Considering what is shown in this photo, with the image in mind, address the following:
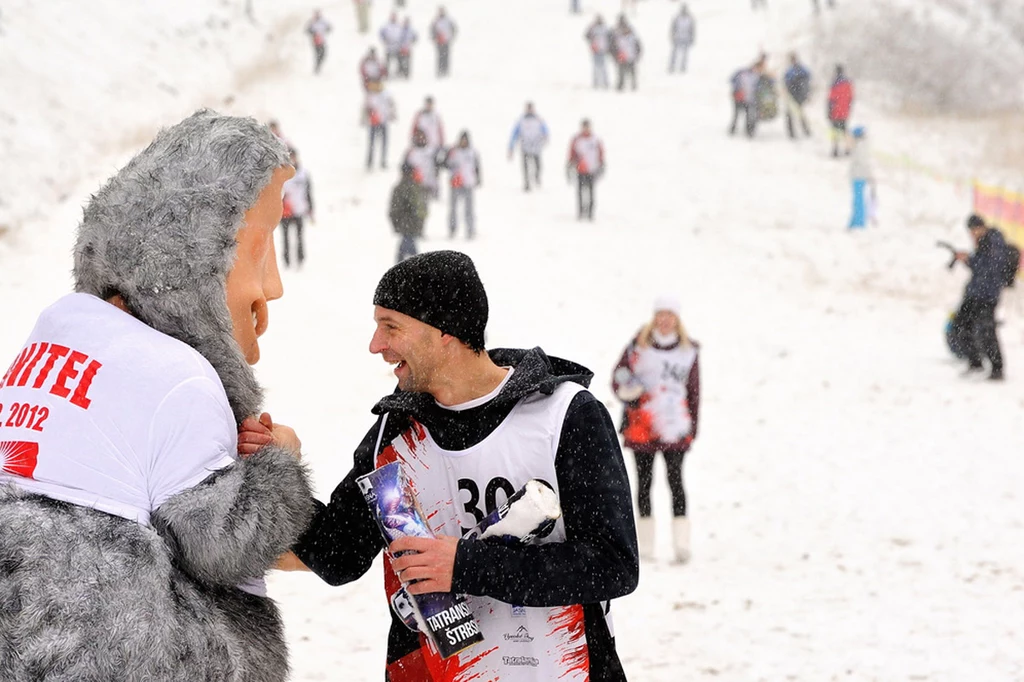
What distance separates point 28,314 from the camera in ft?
46.8

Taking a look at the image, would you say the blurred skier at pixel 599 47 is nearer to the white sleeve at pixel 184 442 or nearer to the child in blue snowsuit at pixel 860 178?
the child in blue snowsuit at pixel 860 178

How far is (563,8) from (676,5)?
356cm

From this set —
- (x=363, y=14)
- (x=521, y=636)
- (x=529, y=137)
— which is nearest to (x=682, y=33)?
(x=363, y=14)

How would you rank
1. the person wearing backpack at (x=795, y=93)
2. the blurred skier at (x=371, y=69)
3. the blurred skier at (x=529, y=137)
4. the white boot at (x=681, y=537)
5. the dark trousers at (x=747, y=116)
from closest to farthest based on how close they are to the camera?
the white boot at (x=681, y=537), the blurred skier at (x=529, y=137), the blurred skier at (x=371, y=69), the dark trousers at (x=747, y=116), the person wearing backpack at (x=795, y=93)

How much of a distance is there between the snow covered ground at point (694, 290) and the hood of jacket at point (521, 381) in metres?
2.87

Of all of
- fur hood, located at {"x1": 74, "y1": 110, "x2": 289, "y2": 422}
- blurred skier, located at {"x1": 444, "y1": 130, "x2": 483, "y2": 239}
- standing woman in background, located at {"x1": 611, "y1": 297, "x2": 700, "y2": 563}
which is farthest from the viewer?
blurred skier, located at {"x1": 444, "y1": 130, "x2": 483, "y2": 239}

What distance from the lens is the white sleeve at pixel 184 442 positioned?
2.20 metres

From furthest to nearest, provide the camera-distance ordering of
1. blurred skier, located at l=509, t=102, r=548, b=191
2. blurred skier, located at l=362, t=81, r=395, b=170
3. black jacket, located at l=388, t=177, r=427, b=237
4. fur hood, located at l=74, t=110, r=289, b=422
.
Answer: blurred skier, located at l=362, t=81, r=395, b=170
blurred skier, located at l=509, t=102, r=548, b=191
black jacket, located at l=388, t=177, r=427, b=237
fur hood, located at l=74, t=110, r=289, b=422

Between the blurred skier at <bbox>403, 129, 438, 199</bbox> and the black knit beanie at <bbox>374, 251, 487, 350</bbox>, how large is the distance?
1359 cm

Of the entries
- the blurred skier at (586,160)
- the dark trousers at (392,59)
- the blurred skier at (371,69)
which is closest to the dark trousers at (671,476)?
the blurred skier at (586,160)

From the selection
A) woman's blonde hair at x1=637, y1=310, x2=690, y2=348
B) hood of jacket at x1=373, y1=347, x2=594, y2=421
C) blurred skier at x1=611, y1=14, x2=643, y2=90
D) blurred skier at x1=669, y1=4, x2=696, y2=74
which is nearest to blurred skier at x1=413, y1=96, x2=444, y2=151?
blurred skier at x1=611, y1=14, x2=643, y2=90

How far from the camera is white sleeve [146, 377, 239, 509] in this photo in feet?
7.23

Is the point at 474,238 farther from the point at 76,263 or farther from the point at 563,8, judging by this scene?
the point at 563,8

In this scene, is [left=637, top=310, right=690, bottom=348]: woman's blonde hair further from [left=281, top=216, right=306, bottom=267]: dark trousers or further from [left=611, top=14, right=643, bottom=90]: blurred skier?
[left=611, top=14, right=643, bottom=90]: blurred skier
